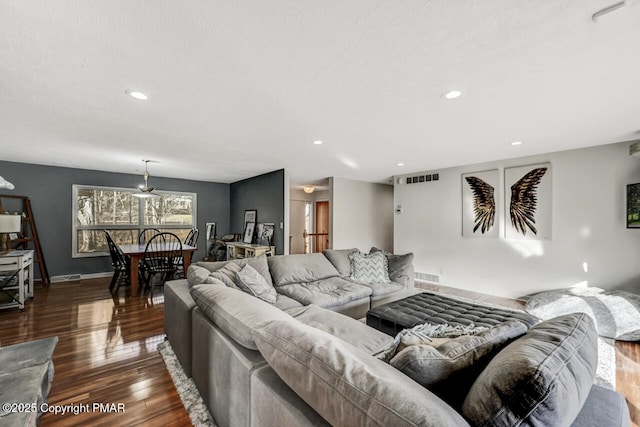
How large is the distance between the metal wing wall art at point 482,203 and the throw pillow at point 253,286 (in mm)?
3965

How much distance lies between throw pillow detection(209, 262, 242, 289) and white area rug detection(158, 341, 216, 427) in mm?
739

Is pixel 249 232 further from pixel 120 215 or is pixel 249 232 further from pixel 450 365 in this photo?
pixel 450 365

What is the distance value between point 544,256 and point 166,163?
21.2 ft

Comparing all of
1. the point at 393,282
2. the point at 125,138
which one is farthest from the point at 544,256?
the point at 125,138

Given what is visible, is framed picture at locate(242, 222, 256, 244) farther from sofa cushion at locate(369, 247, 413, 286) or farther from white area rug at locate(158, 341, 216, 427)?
white area rug at locate(158, 341, 216, 427)

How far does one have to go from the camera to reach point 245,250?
19.7ft

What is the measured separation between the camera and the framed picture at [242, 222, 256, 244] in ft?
20.7

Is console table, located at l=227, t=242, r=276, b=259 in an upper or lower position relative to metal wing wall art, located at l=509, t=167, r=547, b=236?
lower

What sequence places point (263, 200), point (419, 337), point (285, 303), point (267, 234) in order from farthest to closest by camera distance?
1. point (263, 200)
2. point (267, 234)
3. point (285, 303)
4. point (419, 337)

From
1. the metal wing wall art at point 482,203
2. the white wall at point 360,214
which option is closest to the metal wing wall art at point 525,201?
the metal wing wall art at point 482,203

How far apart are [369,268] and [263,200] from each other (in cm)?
333

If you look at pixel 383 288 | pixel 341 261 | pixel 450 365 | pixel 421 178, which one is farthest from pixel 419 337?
pixel 421 178

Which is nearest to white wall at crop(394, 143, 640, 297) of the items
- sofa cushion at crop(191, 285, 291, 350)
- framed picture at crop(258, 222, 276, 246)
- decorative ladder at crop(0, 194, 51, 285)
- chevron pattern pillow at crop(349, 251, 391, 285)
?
chevron pattern pillow at crop(349, 251, 391, 285)

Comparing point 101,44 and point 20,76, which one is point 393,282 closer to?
point 101,44
